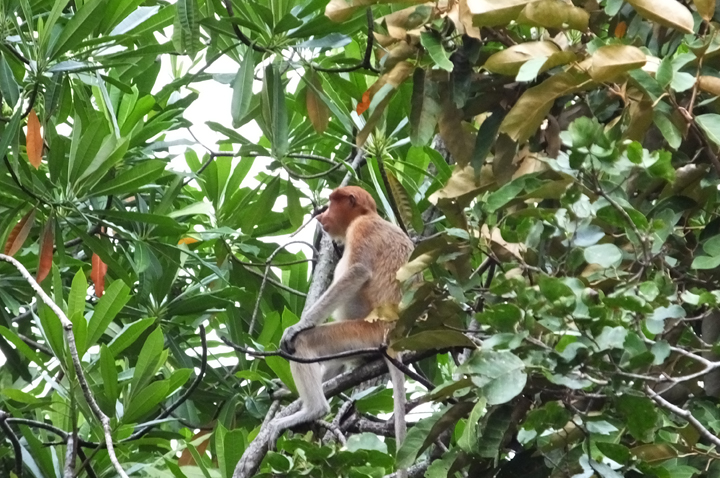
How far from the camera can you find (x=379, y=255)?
12.8 ft

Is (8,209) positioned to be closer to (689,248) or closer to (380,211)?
(380,211)

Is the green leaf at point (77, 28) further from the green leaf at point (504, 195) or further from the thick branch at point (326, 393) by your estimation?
the green leaf at point (504, 195)

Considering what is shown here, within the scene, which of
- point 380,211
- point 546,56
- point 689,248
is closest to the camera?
point 546,56

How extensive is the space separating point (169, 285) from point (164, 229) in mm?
290

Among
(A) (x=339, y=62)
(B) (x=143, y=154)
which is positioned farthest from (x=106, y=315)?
(A) (x=339, y=62)

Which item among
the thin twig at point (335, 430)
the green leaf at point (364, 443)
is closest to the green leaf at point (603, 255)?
the green leaf at point (364, 443)

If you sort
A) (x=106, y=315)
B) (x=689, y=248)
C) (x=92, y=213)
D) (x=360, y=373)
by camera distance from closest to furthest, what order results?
1. (x=689, y=248)
2. (x=106, y=315)
3. (x=360, y=373)
4. (x=92, y=213)

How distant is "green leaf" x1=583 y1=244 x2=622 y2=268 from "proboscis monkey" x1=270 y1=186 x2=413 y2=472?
1778mm

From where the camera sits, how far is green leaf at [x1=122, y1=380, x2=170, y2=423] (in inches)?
113

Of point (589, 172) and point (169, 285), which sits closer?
point (589, 172)

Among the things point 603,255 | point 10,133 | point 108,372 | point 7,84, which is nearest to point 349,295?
point 108,372

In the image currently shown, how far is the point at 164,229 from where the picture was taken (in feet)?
12.0

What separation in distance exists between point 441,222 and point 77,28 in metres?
1.47

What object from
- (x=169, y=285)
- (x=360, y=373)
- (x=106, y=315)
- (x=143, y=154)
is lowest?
(x=360, y=373)
